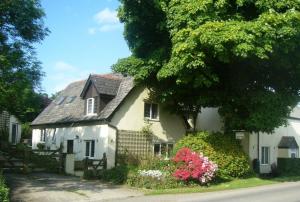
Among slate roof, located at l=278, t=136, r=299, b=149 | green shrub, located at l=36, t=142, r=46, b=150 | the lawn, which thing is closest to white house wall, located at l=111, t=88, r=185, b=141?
the lawn

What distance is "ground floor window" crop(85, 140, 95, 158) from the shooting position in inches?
1315

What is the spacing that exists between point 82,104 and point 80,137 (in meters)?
3.42

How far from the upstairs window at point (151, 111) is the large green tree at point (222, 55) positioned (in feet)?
4.10

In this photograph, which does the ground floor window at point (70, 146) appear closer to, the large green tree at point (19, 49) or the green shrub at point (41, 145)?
the green shrub at point (41, 145)

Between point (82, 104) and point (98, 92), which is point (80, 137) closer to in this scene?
point (82, 104)

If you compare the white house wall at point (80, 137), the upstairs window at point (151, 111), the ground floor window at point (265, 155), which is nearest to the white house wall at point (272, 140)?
the ground floor window at point (265, 155)

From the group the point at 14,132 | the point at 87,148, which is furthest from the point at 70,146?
the point at 14,132

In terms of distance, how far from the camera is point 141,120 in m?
33.7

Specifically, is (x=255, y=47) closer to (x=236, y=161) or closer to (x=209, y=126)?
(x=236, y=161)

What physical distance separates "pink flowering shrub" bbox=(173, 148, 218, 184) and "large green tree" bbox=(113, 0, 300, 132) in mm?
4212

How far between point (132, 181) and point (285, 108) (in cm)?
1101

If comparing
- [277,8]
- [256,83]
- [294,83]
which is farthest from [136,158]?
[277,8]

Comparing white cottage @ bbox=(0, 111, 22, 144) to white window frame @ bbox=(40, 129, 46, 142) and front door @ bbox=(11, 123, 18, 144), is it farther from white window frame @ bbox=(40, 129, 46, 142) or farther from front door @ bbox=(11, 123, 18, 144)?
white window frame @ bbox=(40, 129, 46, 142)

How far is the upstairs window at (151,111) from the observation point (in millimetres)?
34338
